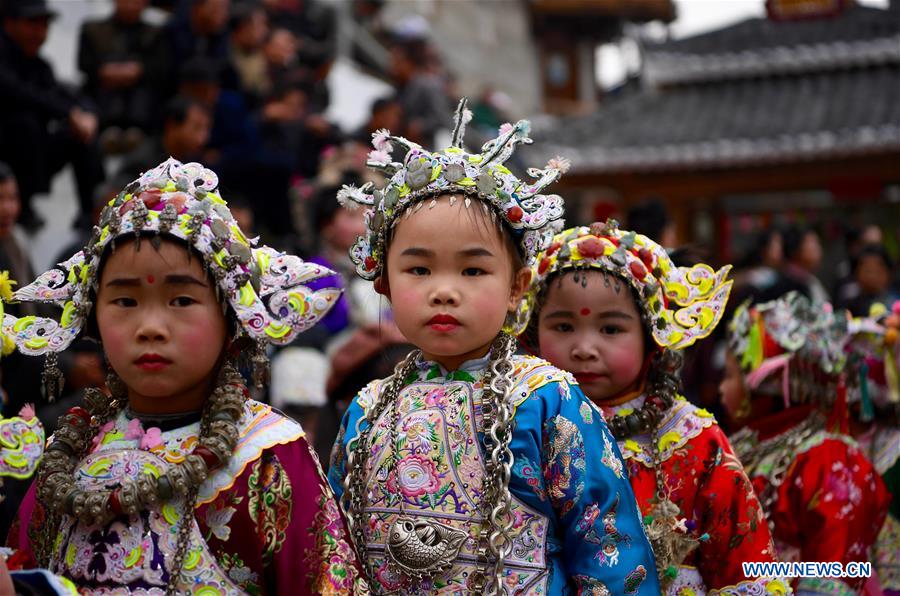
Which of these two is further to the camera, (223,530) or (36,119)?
(36,119)

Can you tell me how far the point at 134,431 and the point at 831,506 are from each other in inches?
100

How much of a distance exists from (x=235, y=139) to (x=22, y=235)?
2101 mm

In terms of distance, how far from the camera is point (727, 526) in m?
3.84

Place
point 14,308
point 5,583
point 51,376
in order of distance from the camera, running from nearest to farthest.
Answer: point 5,583
point 51,376
point 14,308

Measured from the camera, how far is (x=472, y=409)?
336 cm

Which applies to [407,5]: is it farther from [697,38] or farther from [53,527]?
[53,527]

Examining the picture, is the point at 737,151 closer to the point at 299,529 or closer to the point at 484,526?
the point at 484,526

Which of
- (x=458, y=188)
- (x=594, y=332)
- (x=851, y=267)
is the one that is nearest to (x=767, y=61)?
(x=851, y=267)

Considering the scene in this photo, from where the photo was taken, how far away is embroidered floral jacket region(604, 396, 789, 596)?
12.5 ft

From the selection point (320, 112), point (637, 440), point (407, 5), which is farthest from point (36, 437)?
point (407, 5)

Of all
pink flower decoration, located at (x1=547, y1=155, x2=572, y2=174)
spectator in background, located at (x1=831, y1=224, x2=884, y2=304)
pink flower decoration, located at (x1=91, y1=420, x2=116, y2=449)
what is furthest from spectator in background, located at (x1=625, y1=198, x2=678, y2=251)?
pink flower decoration, located at (x1=91, y1=420, x2=116, y2=449)

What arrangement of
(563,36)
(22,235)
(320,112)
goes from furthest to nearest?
(563,36), (320,112), (22,235)

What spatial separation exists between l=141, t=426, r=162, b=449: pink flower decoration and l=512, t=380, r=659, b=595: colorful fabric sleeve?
0.92m

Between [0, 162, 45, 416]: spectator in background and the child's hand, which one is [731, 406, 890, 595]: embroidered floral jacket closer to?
the child's hand
